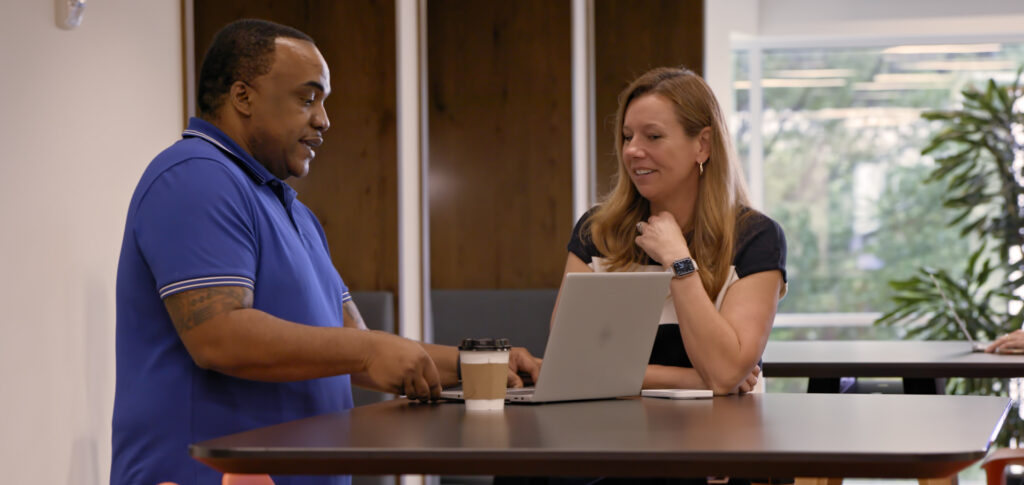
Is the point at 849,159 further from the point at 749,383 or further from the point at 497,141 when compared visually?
the point at 749,383

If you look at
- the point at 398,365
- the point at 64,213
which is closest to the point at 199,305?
the point at 398,365

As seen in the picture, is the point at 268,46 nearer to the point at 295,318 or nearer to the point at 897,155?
the point at 295,318

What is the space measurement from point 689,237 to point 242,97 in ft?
3.16

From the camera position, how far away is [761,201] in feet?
21.3

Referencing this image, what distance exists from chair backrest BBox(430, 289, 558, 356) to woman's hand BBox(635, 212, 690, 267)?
66.7 inches

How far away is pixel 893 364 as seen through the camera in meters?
3.01

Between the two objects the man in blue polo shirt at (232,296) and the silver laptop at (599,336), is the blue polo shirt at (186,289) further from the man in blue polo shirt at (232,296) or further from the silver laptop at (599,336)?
the silver laptop at (599,336)

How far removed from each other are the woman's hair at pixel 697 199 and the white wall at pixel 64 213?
4.43 feet

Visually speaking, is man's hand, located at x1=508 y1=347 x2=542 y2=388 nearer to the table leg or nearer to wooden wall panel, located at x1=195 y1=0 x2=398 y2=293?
wooden wall panel, located at x1=195 y1=0 x2=398 y2=293

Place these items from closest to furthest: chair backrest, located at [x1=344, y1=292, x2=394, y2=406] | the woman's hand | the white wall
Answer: the woman's hand < the white wall < chair backrest, located at [x1=344, y1=292, x2=394, y2=406]

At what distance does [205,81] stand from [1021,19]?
222 inches

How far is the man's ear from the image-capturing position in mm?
1790

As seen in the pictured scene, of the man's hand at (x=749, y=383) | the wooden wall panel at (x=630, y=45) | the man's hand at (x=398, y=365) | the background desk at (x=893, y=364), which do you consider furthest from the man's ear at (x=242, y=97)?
the wooden wall panel at (x=630, y=45)

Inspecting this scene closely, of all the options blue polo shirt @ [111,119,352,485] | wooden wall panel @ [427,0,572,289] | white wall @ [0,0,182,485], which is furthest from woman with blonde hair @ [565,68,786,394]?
wooden wall panel @ [427,0,572,289]
